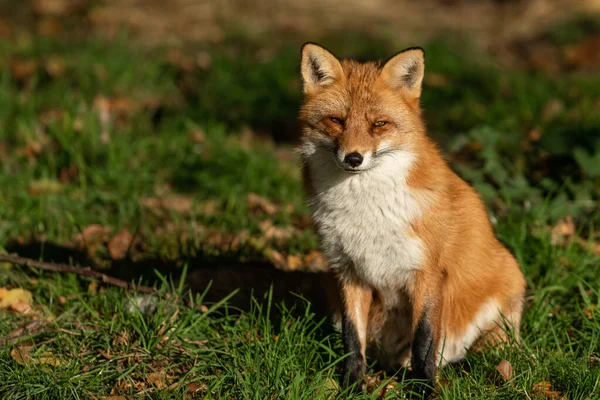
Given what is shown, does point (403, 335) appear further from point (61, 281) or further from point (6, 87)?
point (6, 87)

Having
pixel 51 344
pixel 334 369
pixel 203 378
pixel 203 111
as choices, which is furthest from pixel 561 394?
pixel 203 111

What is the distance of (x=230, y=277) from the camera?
4.78 meters

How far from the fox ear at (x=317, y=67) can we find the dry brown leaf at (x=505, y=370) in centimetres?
180

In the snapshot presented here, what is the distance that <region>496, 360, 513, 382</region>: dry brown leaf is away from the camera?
376cm

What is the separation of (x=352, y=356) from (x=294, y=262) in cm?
149

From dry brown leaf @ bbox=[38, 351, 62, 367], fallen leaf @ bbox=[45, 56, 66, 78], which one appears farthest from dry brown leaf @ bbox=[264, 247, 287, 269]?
fallen leaf @ bbox=[45, 56, 66, 78]

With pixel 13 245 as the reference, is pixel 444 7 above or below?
above

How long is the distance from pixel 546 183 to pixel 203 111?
3793 mm

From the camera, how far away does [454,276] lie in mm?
4047

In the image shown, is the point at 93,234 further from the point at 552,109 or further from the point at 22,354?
the point at 552,109

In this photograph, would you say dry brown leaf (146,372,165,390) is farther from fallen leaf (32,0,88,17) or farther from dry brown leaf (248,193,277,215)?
fallen leaf (32,0,88,17)

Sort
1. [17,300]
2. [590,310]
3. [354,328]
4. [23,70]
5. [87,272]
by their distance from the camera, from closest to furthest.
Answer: [354,328] < [590,310] < [87,272] < [17,300] < [23,70]

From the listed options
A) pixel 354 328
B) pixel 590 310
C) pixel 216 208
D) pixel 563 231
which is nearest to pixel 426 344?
pixel 354 328

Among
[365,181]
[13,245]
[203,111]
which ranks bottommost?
[13,245]
